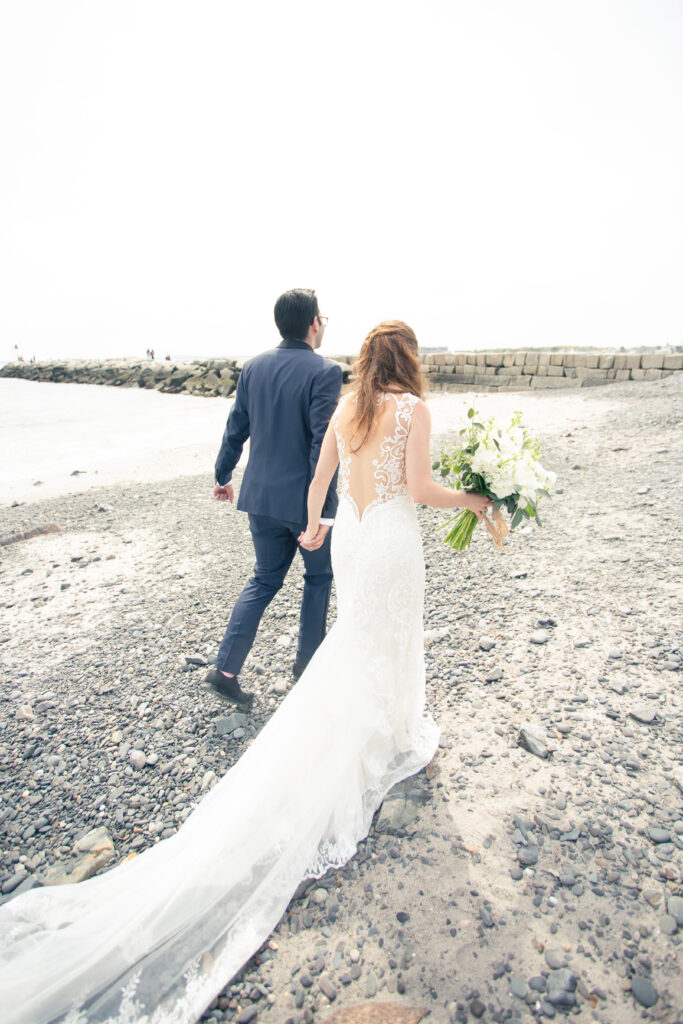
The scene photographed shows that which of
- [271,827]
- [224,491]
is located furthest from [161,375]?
[271,827]

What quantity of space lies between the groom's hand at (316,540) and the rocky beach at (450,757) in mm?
1132

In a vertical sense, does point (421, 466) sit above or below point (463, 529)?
above

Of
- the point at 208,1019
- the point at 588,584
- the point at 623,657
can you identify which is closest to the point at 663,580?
the point at 588,584

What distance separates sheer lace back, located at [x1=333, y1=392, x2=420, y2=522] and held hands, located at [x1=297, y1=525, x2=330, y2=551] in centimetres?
42

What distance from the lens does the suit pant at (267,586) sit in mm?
3350

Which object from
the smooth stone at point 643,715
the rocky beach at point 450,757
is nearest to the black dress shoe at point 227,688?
the rocky beach at point 450,757

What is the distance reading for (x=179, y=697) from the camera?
12.1 ft

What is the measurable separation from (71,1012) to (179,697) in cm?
192

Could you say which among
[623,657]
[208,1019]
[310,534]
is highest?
[310,534]

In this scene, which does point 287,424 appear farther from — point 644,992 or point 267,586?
point 644,992

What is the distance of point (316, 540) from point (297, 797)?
1.30m

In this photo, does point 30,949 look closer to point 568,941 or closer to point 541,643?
point 568,941

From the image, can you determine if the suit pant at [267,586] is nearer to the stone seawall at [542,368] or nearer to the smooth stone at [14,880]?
the smooth stone at [14,880]

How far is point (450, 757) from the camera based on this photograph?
9.66 ft
